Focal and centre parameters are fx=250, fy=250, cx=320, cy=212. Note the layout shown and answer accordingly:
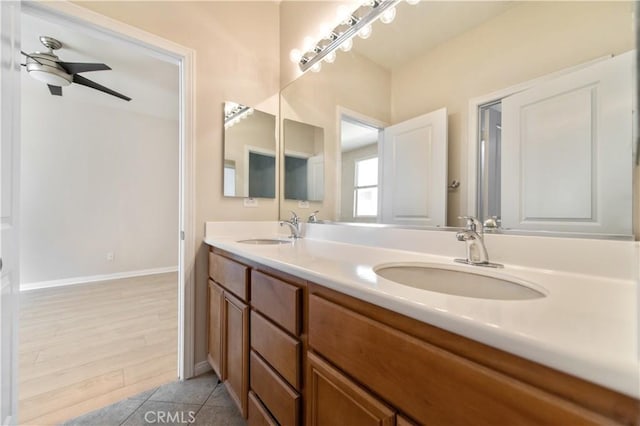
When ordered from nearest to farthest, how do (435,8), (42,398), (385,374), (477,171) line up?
(385,374), (477,171), (435,8), (42,398)

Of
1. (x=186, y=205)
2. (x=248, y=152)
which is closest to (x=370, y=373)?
(x=186, y=205)

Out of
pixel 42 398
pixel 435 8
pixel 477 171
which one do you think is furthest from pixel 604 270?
pixel 42 398

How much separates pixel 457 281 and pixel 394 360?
43cm

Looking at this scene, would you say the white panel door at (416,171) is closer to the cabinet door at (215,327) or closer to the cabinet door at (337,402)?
the cabinet door at (337,402)

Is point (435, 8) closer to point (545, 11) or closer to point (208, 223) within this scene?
point (545, 11)

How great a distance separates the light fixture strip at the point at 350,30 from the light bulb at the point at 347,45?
1 centimetres

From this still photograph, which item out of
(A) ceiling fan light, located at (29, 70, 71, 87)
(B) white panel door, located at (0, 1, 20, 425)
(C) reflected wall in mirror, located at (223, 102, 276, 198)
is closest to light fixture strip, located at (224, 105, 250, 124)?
(C) reflected wall in mirror, located at (223, 102, 276, 198)

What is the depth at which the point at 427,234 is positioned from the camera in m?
1.03

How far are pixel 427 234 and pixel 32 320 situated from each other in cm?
349

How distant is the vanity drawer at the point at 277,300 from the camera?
818mm

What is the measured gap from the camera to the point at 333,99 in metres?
1.63

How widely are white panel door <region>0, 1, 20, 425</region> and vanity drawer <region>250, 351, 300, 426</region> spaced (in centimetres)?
95

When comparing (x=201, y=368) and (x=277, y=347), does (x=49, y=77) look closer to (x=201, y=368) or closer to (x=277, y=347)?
(x=201, y=368)

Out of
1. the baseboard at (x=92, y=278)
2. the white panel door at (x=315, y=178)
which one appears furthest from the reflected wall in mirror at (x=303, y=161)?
the baseboard at (x=92, y=278)
